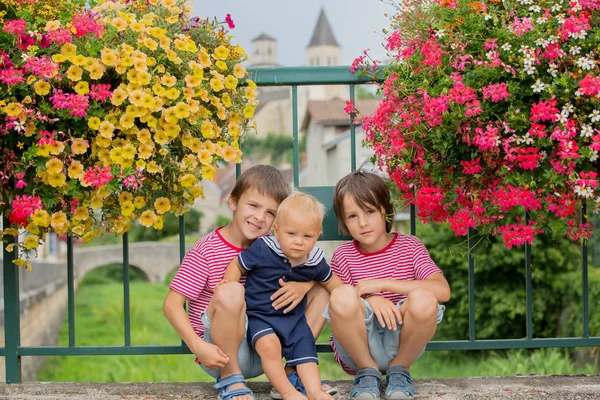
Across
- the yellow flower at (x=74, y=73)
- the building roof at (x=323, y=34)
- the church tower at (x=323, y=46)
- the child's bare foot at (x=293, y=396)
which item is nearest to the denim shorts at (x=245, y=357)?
the child's bare foot at (x=293, y=396)

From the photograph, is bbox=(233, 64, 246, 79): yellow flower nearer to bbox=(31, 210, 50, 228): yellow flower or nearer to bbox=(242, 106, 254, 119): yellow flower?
bbox=(242, 106, 254, 119): yellow flower

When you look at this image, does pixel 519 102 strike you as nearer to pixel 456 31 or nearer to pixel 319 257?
pixel 456 31

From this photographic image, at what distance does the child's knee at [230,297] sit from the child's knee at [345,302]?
285 mm

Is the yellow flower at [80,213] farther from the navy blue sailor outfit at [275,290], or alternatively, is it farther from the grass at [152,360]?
the grass at [152,360]

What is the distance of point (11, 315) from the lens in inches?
102

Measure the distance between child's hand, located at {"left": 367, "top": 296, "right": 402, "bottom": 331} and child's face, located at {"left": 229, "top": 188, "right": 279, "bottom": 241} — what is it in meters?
0.45

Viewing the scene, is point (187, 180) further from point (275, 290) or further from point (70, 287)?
point (70, 287)

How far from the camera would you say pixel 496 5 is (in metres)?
2.28

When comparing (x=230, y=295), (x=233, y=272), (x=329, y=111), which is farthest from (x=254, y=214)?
(x=329, y=111)

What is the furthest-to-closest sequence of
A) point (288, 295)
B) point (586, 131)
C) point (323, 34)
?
point (323, 34) → point (288, 295) → point (586, 131)

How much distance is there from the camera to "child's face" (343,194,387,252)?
2434 mm

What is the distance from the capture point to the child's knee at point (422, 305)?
7.34ft

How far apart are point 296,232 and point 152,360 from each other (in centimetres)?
1460

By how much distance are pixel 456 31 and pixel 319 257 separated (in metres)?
0.86
